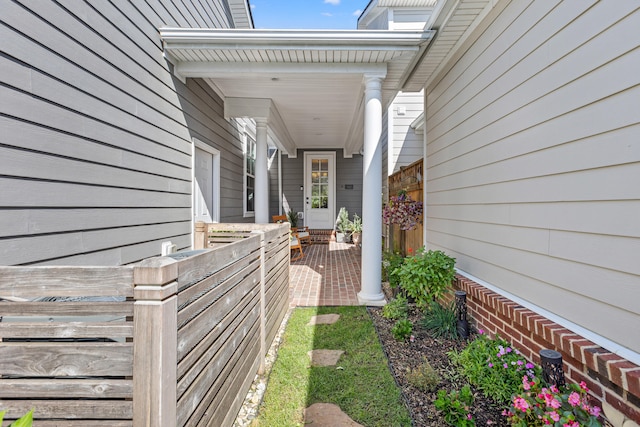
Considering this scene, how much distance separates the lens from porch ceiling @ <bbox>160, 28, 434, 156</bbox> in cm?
304

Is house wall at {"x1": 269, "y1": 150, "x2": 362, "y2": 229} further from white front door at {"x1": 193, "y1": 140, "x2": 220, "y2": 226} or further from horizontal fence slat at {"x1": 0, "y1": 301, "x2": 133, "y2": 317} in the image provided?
horizontal fence slat at {"x1": 0, "y1": 301, "x2": 133, "y2": 317}

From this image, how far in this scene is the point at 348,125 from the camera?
21.3ft

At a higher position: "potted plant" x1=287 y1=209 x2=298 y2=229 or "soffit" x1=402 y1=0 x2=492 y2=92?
"soffit" x1=402 y1=0 x2=492 y2=92

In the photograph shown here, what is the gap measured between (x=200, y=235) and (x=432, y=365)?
9.60ft

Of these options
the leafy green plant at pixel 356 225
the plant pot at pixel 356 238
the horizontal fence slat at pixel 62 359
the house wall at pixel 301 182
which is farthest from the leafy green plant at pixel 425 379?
the house wall at pixel 301 182

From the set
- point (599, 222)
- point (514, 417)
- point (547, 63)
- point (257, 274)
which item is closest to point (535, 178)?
point (599, 222)

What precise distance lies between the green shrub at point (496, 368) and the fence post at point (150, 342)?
6.01ft

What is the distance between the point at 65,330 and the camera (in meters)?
0.97

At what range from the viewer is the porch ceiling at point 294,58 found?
3.04m

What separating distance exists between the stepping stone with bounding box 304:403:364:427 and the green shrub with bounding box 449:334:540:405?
0.84 m

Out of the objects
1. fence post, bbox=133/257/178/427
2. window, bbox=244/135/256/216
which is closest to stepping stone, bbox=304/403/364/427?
fence post, bbox=133/257/178/427

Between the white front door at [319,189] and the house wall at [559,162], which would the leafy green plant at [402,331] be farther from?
the white front door at [319,189]

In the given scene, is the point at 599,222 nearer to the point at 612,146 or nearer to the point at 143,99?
the point at 612,146

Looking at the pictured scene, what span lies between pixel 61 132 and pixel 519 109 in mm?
2976
